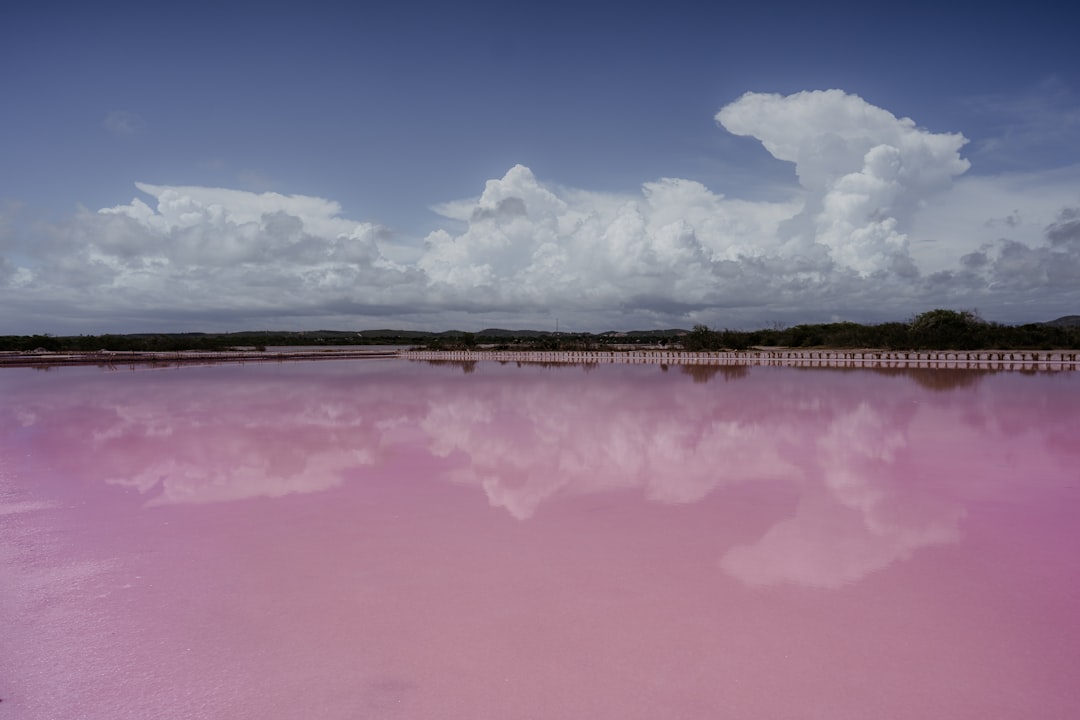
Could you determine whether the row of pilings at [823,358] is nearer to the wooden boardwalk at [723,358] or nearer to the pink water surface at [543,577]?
the wooden boardwalk at [723,358]

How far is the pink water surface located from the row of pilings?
26832 mm

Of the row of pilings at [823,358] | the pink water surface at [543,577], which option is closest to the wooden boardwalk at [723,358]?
the row of pilings at [823,358]

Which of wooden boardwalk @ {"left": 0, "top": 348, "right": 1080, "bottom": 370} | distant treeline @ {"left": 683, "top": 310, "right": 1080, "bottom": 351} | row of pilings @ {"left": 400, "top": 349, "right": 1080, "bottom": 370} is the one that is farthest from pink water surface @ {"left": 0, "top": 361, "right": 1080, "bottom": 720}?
distant treeline @ {"left": 683, "top": 310, "right": 1080, "bottom": 351}

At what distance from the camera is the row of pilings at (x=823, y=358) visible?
116 ft

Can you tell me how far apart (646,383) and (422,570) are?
811 inches

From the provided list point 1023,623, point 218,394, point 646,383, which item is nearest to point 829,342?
point 646,383

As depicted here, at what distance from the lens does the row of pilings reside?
116ft

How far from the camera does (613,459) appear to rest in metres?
10.2

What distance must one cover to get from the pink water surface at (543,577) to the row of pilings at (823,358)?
88.0 ft

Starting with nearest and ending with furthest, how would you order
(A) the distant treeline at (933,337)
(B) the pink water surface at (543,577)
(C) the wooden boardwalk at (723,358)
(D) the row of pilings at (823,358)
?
(B) the pink water surface at (543,577), (D) the row of pilings at (823,358), (C) the wooden boardwalk at (723,358), (A) the distant treeline at (933,337)

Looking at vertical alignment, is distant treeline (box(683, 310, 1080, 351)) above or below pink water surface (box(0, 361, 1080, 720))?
above

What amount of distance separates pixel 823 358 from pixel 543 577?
3983cm

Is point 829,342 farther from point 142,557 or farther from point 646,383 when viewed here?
point 142,557

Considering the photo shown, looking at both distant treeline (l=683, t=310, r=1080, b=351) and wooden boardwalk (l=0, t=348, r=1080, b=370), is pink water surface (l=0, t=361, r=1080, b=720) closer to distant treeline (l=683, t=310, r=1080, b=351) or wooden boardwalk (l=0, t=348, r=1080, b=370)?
wooden boardwalk (l=0, t=348, r=1080, b=370)
